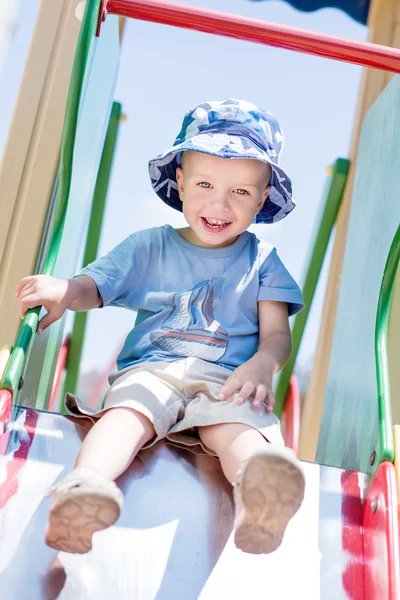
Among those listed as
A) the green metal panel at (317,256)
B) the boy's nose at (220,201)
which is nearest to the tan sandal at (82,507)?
the boy's nose at (220,201)

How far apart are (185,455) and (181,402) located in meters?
0.08

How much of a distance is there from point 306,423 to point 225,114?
1.00 meters

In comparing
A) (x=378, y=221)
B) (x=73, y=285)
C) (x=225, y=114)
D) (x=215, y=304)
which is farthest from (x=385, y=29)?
(x=73, y=285)

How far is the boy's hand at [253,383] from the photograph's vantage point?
1.15m

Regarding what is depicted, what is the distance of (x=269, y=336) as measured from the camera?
4.36ft

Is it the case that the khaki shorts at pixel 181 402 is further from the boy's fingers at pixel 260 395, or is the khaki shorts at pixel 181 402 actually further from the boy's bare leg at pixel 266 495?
the boy's bare leg at pixel 266 495

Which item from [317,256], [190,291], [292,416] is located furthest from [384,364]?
[317,256]

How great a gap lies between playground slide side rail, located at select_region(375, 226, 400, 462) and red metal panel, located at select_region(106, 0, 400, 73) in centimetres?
27

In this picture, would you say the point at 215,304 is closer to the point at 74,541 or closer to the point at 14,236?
the point at 74,541

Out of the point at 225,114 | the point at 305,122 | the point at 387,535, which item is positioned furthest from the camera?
the point at 305,122

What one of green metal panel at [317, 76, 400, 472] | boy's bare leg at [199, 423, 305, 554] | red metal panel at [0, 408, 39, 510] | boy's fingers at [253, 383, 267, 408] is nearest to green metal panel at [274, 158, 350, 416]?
green metal panel at [317, 76, 400, 472]

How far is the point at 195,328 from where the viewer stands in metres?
1.31

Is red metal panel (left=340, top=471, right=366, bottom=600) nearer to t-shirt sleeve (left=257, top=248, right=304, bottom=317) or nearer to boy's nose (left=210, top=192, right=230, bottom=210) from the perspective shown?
t-shirt sleeve (left=257, top=248, right=304, bottom=317)

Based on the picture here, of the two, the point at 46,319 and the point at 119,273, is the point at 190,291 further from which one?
the point at 46,319
